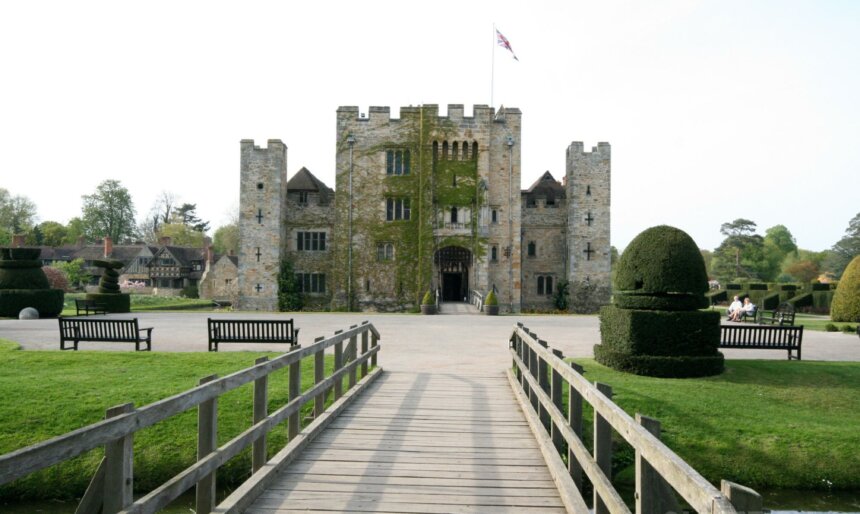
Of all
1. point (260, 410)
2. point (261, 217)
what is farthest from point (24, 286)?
point (260, 410)

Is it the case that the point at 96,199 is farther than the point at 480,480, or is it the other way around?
the point at 96,199

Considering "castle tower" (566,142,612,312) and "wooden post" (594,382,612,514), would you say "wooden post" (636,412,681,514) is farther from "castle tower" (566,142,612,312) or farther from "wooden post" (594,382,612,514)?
"castle tower" (566,142,612,312)

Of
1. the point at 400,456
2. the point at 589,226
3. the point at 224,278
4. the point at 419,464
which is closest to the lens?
the point at 419,464

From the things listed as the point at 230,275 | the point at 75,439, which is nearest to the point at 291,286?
the point at 230,275

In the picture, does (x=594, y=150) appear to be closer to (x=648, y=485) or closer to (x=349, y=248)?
(x=349, y=248)

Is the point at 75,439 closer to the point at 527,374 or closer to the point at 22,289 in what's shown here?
the point at 527,374

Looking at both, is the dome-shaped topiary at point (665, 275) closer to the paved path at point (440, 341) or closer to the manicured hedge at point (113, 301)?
the paved path at point (440, 341)

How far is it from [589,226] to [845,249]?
59.8 metres

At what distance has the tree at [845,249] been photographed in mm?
77625

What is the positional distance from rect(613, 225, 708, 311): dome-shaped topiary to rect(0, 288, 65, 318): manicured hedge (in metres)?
27.0

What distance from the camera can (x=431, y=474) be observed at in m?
6.02

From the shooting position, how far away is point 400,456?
6.58 metres

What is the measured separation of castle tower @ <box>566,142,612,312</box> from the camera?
136ft

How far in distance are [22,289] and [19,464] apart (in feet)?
103
